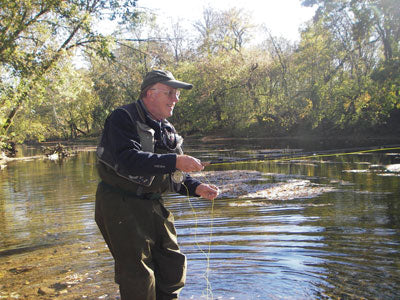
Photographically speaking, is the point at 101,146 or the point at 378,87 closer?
the point at 101,146

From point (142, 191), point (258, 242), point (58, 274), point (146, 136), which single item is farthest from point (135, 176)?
point (258, 242)

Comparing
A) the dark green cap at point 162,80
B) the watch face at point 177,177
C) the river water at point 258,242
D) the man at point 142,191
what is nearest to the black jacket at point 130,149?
the man at point 142,191

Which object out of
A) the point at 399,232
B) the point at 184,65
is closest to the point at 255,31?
the point at 184,65

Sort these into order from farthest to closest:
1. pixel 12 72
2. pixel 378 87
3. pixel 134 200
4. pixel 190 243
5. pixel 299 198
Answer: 1. pixel 378 87
2. pixel 12 72
3. pixel 299 198
4. pixel 190 243
5. pixel 134 200

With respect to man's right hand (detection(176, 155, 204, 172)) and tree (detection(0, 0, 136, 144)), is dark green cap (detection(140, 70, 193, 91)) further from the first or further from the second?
tree (detection(0, 0, 136, 144))

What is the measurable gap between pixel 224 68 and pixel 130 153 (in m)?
38.3

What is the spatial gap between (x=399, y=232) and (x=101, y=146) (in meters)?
5.43

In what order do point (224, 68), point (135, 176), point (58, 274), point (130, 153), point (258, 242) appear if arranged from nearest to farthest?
point (130, 153), point (135, 176), point (58, 274), point (258, 242), point (224, 68)

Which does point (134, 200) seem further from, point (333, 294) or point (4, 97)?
point (4, 97)

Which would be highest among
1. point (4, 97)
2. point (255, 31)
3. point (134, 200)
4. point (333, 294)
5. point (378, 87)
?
point (255, 31)

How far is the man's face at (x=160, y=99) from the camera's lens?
3.31 m

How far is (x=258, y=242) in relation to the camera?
6273mm

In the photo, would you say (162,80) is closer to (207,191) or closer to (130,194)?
(130,194)

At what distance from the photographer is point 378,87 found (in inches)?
1139
